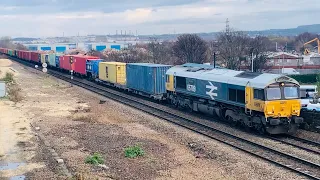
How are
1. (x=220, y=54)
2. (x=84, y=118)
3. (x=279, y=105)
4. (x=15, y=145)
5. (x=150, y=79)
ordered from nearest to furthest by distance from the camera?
(x=15, y=145)
(x=279, y=105)
(x=84, y=118)
(x=150, y=79)
(x=220, y=54)

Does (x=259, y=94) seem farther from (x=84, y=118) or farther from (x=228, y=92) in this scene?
(x=84, y=118)

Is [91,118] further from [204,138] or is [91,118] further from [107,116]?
[204,138]

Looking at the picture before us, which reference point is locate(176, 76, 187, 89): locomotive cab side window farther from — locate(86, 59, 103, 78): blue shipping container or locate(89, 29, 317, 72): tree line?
locate(89, 29, 317, 72): tree line

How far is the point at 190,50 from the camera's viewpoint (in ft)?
316

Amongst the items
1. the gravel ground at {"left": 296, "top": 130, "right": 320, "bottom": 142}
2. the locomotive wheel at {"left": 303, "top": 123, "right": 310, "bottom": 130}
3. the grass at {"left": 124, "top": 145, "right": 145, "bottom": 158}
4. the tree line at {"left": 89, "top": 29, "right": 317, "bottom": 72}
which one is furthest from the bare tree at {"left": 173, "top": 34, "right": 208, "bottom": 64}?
the grass at {"left": 124, "top": 145, "right": 145, "bottom": 158}

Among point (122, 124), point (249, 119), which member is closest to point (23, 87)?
point (122, 124)

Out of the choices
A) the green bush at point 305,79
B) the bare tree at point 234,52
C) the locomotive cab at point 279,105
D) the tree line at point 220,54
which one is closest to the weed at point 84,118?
the locomotive cab at point 279,105

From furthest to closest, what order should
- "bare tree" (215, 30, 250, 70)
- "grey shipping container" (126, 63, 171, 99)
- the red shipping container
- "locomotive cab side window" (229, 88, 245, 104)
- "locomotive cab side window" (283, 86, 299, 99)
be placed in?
"bare tree" (215, 30, 250, 70)
the red shipping container
"grey shipping container" (126, 63, 171, 99)
"locomotive cab side window" (229, 88, 245, 104)
"locomotive cab side window" (283, 86, 299, 99)

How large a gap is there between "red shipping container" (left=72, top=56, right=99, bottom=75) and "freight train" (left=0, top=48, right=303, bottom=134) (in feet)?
60.3

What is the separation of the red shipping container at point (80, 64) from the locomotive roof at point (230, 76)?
28.9 metres

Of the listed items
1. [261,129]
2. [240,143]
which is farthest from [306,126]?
[240,143]

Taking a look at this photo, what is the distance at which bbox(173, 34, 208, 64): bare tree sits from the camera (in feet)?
312

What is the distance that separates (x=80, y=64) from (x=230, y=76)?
132 feet

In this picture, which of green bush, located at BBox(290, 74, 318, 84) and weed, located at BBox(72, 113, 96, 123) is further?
green bush, located at BBox(290, 74, 318, 84)
